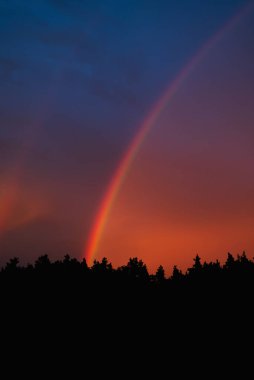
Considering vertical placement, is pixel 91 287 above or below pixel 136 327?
above

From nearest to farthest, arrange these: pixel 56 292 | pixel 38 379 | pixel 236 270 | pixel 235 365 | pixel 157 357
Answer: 1. pixel 38 379
2. pixel 235 365
3. pixel 157 357
4. pixel 56 292
5. pixel 236 270

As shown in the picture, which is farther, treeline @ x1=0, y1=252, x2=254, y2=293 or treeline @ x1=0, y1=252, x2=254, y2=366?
treeline @ x1=0, y1=252, x2=254, y2=293

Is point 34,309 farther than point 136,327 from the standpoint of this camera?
No

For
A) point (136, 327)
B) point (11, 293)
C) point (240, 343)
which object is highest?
point (11, 293)

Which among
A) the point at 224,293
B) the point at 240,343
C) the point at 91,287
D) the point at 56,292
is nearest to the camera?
the point at 240,343

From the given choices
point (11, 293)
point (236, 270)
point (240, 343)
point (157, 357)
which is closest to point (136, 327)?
point (157, 357)

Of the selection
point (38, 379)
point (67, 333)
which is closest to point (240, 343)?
point (67, 333)

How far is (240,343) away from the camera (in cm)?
4206

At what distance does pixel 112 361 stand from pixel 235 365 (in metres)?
10.8

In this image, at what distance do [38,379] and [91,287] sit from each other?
1897cm

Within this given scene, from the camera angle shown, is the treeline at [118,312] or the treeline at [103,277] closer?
the treeline at [118,312]

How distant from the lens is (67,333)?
39.6 m

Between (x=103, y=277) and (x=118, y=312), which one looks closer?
(x=118, y=312)

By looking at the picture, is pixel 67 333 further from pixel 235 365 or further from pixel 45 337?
pixel 235 365
